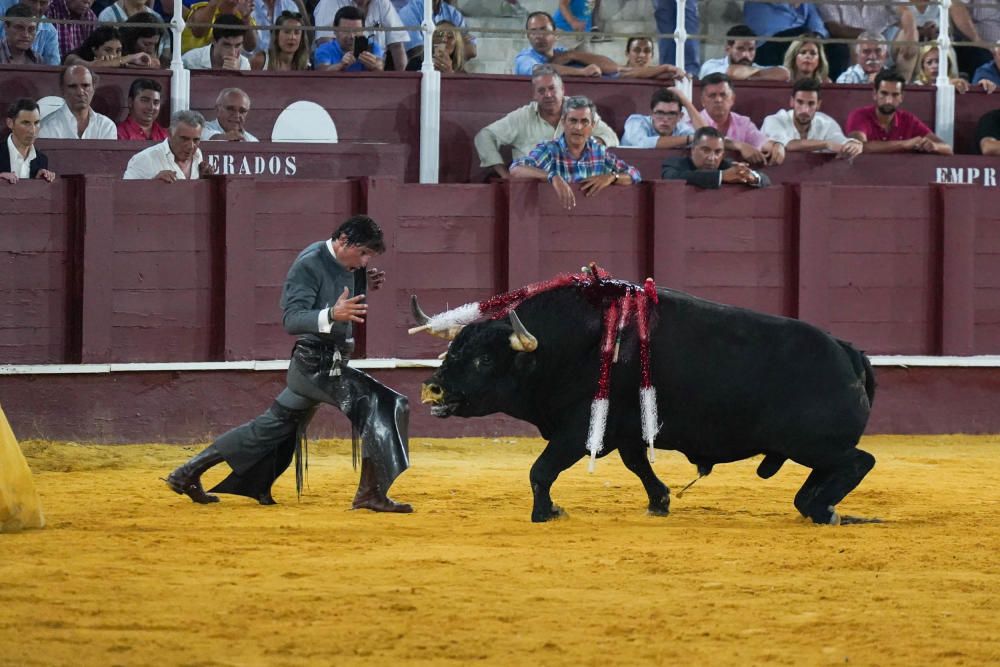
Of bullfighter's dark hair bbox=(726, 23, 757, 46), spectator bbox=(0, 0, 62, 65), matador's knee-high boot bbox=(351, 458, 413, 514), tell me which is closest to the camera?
A: matador's knee-high boot bbox=(351, 458, 413, 514)

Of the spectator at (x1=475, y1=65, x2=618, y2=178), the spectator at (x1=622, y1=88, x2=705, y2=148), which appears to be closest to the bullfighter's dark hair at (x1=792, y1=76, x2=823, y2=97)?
the spectator at (x1=622, y1=88, x2=705, y2=148)

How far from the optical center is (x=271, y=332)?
436 inches

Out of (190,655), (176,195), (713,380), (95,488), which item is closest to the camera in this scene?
(190,655)

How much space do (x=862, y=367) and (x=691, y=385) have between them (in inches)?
33.1

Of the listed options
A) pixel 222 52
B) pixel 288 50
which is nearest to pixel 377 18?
pixel 288 50

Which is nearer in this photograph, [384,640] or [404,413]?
[384,640]

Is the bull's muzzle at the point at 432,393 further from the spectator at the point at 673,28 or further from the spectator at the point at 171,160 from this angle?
the spectator at the point at 673,28

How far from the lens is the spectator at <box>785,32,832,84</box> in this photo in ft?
43.8

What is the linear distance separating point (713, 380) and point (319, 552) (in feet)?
7.00

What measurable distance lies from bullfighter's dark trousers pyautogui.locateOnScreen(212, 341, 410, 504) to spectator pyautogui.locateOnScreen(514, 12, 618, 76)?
5418 mm

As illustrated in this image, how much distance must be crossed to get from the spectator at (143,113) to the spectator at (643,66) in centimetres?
355

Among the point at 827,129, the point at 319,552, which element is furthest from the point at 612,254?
the point at 319,552

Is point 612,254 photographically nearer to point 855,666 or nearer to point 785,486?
point 785,486

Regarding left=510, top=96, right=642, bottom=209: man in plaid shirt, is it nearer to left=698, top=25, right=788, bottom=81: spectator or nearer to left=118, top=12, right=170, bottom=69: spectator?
left=698, top=25, right=788, bottom=81: spectator
